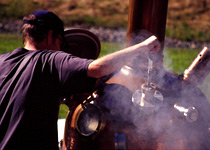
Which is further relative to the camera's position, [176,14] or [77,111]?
[176,14]

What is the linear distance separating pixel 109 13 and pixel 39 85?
17.9m

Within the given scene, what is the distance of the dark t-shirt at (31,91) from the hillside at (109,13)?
1403 centimetres

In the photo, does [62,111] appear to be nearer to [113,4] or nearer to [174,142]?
[174,142]

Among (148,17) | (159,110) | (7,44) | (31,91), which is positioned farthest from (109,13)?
(31,91)

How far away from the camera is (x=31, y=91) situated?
1.65m

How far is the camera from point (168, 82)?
1916mm

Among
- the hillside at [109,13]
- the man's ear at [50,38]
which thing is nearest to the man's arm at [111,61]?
the man's ear at [50,38]

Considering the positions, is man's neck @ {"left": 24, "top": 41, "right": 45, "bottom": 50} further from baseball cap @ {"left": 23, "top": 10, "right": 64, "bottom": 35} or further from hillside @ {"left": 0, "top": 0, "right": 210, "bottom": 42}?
hillside @ {"left": 0, "top": 0, "right": 210, "bottom": 42}

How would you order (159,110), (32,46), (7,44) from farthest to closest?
(7,44)
(32,46)
(159,110)

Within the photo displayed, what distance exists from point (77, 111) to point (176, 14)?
695 inches

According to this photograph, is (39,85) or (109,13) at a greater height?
(39,85)

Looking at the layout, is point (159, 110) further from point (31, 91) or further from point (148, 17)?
point (31, 91)

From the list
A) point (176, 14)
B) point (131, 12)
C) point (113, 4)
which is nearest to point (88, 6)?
point (113, 4)

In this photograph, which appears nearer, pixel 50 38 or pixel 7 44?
pixel 50 38
